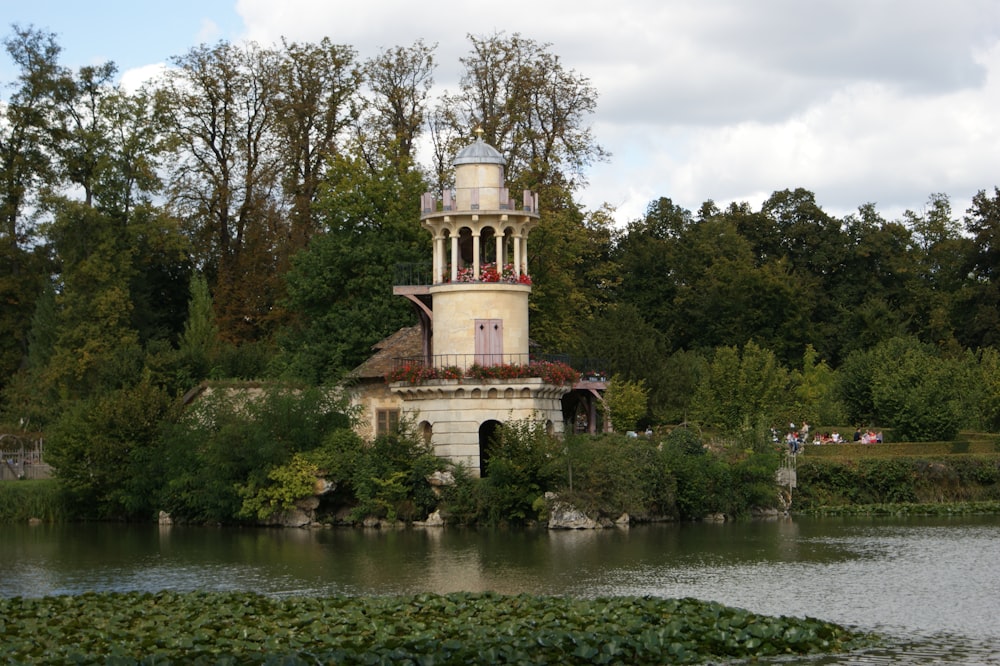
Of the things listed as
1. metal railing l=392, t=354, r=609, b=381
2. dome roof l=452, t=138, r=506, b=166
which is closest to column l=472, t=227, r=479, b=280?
dome roof l=452, t=138, r=506, b=166

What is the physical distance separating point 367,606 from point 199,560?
11553 mm

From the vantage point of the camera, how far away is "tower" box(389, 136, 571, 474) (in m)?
47.0

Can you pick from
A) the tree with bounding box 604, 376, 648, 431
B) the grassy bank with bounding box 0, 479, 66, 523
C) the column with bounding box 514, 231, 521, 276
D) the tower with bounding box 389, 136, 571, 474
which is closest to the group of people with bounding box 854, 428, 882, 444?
the tree with bounding box 604, 376, 648, 431

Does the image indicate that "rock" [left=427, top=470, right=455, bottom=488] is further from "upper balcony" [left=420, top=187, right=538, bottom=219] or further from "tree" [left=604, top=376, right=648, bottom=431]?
"tree" [left=604, top=376, right=648, bottom=431]

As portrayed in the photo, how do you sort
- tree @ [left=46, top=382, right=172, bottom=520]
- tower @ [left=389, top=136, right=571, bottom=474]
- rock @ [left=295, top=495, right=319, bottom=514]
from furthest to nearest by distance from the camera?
tree @ [left=46, top=382, right=172, bottom=520] < tower @ [left=389, top=136, right=571, bottom=474] < rock @ [left=295, top=495, right=319, bottom=514]

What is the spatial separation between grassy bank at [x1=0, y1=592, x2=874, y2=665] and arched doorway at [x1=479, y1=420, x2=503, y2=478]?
63.7ft

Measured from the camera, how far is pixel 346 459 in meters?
46.2

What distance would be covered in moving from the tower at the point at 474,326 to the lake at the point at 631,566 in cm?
416

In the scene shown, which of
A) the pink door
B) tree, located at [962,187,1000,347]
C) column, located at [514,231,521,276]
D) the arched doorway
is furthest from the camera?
tree, located at [962,187,1000,347]

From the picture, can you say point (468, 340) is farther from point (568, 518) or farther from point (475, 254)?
point (568, 518)

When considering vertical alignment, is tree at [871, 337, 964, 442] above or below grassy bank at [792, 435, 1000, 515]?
above

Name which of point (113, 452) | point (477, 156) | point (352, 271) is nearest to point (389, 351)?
point (352, 271)

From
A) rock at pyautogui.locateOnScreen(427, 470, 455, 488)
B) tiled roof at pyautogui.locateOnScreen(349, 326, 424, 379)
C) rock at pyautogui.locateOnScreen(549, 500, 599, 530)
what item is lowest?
rock at pyautogui.locateOnScreen(549, 500, 599, 530)

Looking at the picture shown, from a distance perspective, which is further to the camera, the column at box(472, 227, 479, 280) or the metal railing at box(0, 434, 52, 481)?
the metal railing at box(0, 434, 52, 481)
